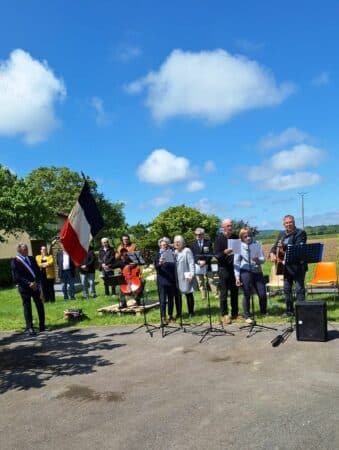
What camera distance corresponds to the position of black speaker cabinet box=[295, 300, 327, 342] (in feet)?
25.3

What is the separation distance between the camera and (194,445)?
441 centimetres

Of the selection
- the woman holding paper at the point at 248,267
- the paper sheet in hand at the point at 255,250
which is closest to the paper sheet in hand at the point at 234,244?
the woman holding paper at the point at 248,267

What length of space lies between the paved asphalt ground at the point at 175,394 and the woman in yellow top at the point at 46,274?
6.50 metres

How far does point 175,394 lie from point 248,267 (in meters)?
4.28

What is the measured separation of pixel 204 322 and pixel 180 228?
22.1 meters

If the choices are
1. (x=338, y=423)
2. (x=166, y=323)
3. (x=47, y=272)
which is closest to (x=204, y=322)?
(x=166, y=323)

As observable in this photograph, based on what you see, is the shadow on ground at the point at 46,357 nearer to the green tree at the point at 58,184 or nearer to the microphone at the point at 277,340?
the microphone at the point at 277,340

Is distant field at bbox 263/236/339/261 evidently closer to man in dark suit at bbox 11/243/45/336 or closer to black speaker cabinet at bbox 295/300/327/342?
black speaker cabinet at bbox 295/300/327/342

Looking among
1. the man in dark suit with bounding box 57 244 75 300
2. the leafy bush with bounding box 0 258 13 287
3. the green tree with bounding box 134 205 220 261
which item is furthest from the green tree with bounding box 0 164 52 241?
the man in dark suit with bounding box 57 244 75 300

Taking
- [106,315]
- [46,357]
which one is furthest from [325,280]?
[46,357]

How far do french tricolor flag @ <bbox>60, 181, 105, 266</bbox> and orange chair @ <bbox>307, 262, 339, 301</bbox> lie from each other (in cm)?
587

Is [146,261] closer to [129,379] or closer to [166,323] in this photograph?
[166,323]

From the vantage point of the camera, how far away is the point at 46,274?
15.6 meters

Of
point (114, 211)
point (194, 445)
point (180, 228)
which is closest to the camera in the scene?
point (194, 445)
